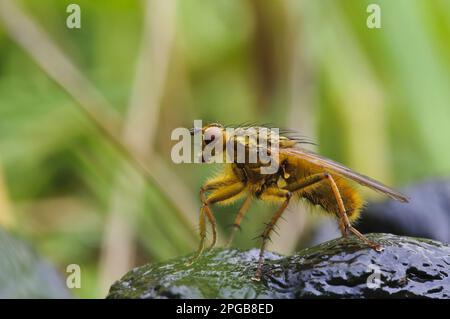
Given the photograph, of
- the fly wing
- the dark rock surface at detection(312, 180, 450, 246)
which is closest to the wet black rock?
the dark rock surface at detection(312, 180, 450, 246)

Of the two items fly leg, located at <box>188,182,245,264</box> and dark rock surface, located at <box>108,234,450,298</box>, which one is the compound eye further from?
dark rock surface, located at <box>108,234,450,298</box>

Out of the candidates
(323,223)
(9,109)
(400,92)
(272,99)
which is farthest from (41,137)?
(400,92)

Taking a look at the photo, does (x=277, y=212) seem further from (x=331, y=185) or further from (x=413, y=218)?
(x=413, y=218)

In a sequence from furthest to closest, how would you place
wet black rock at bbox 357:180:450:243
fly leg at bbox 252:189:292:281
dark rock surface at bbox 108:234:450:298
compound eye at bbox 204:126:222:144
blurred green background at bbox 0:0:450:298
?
blurred green background at bbox 0:0:450:298 < wet black rock at bbox 357:180:450:243 < compound eye at bbox 204:126:222:144 < fly leg at bbox 252:189:292:281 < dark rock surface at bbox 108:234:450:298

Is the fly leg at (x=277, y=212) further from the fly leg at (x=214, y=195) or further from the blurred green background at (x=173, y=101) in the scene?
the blurred green background at (x=173, y=101)

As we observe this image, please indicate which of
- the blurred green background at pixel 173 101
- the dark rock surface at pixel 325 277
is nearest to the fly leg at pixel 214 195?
the dark rock surface at pixel 325 277

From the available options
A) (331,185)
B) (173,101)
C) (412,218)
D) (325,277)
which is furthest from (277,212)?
(173,101)
